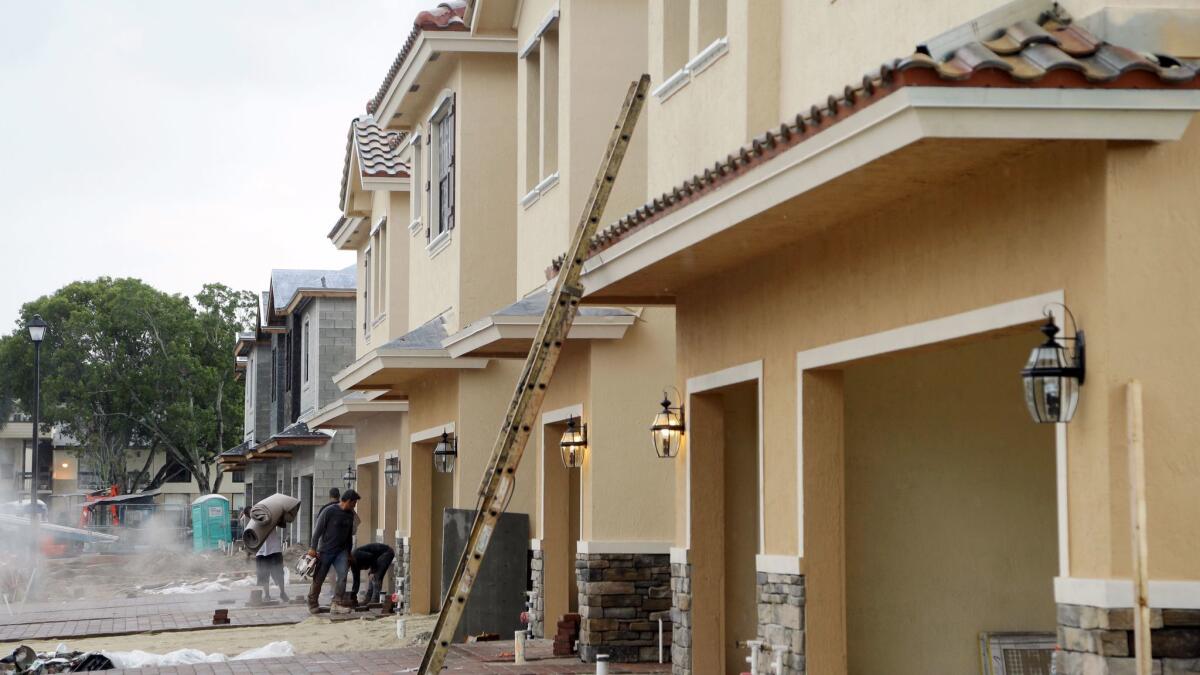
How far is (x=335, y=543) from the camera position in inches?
883

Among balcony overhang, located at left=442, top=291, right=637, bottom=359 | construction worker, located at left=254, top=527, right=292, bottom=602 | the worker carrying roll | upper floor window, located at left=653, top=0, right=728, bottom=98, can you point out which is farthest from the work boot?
upper floor window, located at left=653, top=0, right=728, bottom=98

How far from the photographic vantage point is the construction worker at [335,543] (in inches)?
877

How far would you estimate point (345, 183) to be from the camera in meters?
30.4

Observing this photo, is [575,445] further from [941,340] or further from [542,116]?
[941,340]

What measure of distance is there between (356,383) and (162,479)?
60907mm

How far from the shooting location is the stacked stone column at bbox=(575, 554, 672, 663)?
1530 cm

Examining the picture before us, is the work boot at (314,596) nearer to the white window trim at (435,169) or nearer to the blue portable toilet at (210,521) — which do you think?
the white window trim at (435,169)

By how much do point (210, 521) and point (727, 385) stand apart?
41.2m

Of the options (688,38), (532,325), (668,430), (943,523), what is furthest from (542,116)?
(943,523)

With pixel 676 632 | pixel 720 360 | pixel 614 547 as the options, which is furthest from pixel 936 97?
pixel 614 547

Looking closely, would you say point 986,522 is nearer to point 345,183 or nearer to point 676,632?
point 676,632

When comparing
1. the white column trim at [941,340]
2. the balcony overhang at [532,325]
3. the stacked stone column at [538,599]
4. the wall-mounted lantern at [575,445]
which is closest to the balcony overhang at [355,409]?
the stacked stone column at [538,599]

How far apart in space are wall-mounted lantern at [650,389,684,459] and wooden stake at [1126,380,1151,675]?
6552 millimetres

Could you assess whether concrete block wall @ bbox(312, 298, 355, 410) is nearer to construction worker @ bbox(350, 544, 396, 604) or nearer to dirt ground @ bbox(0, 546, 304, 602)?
dirt ground @ bbox(0, 546, 304, 602)
